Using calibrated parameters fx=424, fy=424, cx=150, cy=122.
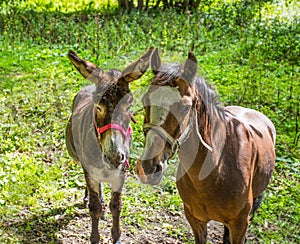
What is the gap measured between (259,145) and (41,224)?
2457 mm

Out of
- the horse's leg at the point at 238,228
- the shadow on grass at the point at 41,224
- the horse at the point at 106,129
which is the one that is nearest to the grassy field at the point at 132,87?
the shadow on grass at the point at 41,224

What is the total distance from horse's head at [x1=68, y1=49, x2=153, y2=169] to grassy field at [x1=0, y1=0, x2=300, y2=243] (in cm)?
54

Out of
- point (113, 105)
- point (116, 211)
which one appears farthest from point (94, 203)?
point (113, 105)

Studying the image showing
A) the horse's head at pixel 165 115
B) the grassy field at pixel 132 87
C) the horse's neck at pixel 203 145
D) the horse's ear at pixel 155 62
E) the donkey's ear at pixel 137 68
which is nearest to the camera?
the horse's head at pixel 165 115

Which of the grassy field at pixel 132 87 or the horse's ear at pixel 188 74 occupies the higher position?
the horse's ear at pixel 188 74

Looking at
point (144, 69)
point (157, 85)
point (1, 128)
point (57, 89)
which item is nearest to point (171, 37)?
point (57, 89)

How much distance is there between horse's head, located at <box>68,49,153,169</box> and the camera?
3.23 metres

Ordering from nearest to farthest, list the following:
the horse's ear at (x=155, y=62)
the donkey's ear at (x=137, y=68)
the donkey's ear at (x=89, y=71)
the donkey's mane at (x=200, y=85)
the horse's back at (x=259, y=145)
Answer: the donkey's mane at (x=200, y=85)
the horse's ear at (x=155, y=62)
the donkey's ear at (x=137, y=68)
the donkey's ear at (x=89, y=71)
the horse's back at (x=259, y=145)

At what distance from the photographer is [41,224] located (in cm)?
453

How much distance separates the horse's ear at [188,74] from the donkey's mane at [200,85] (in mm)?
29

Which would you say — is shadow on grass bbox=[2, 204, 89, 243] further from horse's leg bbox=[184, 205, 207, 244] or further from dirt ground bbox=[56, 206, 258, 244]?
horse's leg bbox=[184, 205, 207, 244]

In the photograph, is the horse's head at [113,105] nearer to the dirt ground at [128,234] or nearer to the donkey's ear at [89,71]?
the donkey's ear at [89,71]

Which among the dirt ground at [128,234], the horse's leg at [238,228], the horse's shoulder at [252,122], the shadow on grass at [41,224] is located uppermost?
the horse's shoulder at [252,122]

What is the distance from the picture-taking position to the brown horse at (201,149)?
2504 millimetres
